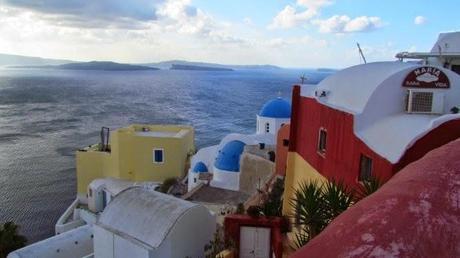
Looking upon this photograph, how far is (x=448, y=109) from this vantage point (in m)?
11.1

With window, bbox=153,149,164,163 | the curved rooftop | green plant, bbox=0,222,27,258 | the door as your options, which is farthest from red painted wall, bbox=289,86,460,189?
window, bbox=153,149,164,163

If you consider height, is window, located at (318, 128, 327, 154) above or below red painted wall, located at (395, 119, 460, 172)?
below

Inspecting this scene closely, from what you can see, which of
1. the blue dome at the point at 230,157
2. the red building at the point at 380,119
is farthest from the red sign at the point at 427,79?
the blue dome at the point at 230,157

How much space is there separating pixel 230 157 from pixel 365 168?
1698 centimetres

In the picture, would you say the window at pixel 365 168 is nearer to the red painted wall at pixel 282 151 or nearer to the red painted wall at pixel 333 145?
the red painted wall at pixel 333 145

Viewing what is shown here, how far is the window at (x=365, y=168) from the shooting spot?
10312 mm

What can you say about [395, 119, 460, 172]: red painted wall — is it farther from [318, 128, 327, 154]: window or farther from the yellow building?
the yellow building

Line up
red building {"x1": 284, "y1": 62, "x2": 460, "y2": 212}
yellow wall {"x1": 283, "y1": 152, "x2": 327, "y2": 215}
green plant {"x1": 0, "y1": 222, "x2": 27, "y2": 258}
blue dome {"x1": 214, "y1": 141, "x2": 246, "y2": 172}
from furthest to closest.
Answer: blue dome {"x1": 214, "y1": 141, "x2": 246, "y2": 172}, green plant {"x1": 0, "y1": 222, "x2": 27, "y2": 258}, yellow wall {"x1": 283, "y1": 152, "x2": 327, "y2": 215}, red building {"x1": 284, "y1": 62, "x2": 460, "y2": 212}

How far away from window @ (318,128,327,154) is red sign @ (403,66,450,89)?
2867mm

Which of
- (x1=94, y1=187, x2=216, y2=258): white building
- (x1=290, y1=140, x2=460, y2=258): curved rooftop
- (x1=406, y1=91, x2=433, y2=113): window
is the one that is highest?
(x1=406, y1=91, x2=433, y2=113): window

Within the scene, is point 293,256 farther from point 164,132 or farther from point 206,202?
point 164,132

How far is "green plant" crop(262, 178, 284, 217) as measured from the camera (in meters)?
14.2

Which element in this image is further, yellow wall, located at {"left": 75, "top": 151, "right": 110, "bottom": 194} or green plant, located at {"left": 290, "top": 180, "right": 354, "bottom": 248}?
yellow wall, located at {"left": 75, "top": 151, "right": 110, "bottom": 194}

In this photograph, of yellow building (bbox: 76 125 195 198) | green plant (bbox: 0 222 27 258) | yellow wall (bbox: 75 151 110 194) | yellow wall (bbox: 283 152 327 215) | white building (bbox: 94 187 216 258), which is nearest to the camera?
yellow wall (bbox: 283 152 327 215)
